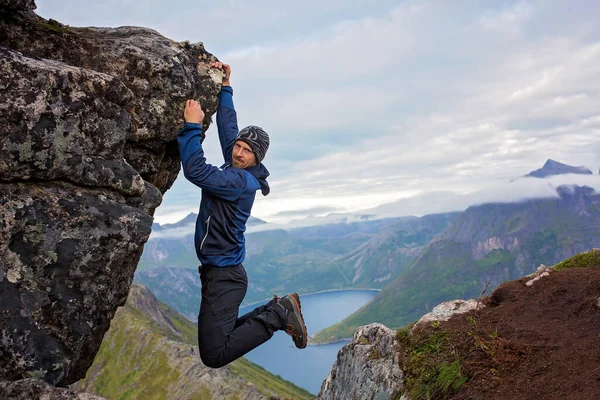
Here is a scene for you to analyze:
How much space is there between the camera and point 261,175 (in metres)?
10.6

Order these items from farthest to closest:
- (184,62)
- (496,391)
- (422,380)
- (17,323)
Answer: (184,62), (422,380), (496,391), (17,323)

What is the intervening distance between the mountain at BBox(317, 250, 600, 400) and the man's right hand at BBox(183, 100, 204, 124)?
890cm

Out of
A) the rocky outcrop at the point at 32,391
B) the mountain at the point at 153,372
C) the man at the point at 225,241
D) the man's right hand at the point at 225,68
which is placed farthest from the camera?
the mountain at the point at 153,372

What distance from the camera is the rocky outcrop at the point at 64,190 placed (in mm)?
8281

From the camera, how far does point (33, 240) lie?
8.48 meters

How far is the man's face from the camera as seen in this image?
1025 centimetres

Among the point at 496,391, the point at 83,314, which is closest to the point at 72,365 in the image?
the point at 83,314

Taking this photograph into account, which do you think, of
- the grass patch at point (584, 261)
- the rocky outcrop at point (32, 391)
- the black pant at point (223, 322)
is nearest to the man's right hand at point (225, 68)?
the black pant at point (223, 322)

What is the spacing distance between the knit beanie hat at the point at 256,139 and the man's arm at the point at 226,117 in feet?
3.47

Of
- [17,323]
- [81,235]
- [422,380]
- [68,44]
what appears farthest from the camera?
[422,380]

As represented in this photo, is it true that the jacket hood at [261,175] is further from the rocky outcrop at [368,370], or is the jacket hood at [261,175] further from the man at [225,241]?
the rocky outcrop at [368,370]

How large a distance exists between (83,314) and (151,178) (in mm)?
4670

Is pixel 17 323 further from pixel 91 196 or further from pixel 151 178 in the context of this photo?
pixel 151 178

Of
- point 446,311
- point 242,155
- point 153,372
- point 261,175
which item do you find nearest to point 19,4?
point 242,155
